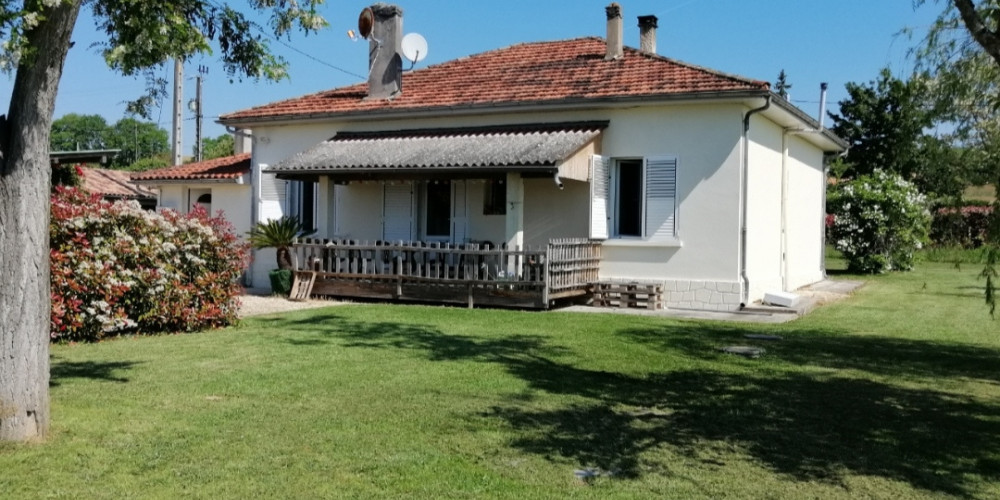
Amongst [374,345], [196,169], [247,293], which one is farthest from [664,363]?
[196,169]

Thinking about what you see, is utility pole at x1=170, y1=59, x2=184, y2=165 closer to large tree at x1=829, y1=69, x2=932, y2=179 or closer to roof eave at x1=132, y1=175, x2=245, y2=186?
roof eave at x1=132, y1=175, x2=245, y2=186

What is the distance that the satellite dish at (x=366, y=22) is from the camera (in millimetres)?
20000

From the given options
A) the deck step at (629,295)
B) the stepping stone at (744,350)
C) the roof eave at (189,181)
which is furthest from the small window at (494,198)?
the stepping stone at (744,350)

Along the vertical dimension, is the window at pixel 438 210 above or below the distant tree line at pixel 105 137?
below

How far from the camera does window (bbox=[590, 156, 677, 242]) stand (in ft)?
52.5

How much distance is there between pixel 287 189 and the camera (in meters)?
20.0

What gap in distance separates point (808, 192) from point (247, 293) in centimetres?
1369

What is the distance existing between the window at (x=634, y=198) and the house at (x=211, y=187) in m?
8.45

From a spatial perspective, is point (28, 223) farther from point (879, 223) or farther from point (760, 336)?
point (879, 223)

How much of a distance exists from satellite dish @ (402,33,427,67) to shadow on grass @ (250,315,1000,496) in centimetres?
1029

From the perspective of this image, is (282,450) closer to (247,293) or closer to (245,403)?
(245,403)

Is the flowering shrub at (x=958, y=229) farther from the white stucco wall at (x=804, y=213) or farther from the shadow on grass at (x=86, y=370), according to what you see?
the white stucco wall at (x=804, y=213)

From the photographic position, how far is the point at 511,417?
6.81m

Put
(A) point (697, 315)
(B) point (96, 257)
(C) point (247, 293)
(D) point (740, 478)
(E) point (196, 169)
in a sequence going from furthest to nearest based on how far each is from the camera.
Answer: (E) point (196, 169)
(C) point (247, 293)
(A) point (697, 315)
(B) point (96, 257)
(D) point (740, 478)
